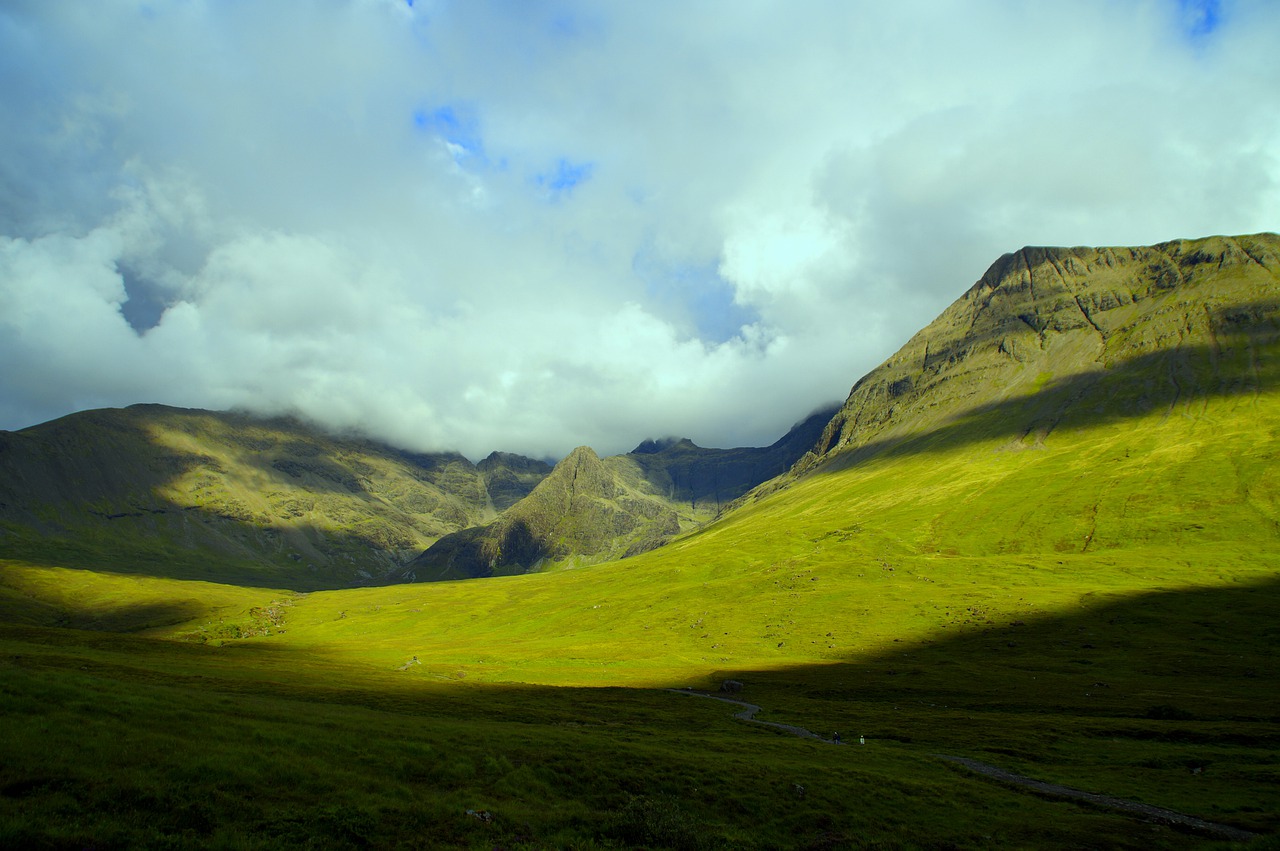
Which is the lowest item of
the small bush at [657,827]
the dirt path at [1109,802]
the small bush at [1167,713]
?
the small bush at [1167,713]

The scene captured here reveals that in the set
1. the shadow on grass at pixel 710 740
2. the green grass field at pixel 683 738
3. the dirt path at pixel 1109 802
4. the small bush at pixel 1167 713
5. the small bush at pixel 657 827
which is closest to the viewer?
the green grass field at pixel 683 738

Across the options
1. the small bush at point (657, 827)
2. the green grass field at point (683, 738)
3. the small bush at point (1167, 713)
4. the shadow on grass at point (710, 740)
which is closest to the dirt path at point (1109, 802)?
the green grass field at point (683, 738)

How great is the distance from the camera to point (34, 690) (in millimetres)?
25578

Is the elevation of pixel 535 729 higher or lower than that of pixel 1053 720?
higher

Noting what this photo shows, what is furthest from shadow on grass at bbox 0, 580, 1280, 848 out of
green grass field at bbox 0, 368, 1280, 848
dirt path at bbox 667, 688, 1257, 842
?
dirt path at bbox 667, 688, 1257, 842

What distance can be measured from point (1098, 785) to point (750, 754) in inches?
890

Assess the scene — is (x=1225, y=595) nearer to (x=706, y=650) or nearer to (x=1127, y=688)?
(x=1127, y=688)

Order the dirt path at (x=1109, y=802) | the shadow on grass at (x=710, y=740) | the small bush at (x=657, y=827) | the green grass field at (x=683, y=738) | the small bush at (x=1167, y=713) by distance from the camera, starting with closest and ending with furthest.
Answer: the green grass field at (x=683, y=738) < the small bush at (x=657, y=827) < the shadow on grass at (x=710, y=740) < the dirt path at (x=1109, y=802) < the small bush at (x=1167, y=713)

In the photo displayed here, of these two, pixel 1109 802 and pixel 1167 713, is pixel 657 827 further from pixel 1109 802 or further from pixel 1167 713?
pixel 1167 713

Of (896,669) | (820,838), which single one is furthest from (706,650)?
(820,838)

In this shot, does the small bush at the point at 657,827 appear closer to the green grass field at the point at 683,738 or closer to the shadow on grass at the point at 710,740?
the green grass field at the point at 683,738

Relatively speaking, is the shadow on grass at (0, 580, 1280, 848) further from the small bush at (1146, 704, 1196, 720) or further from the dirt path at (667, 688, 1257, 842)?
the dirt path at (667, 688, 1257, 842)

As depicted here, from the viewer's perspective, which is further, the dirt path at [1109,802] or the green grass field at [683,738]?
the dirt path at [1109,802]

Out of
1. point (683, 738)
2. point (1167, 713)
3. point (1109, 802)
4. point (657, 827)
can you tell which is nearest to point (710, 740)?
point (683, 738)
